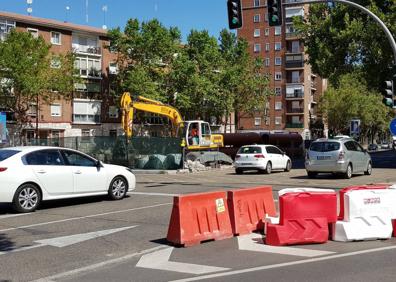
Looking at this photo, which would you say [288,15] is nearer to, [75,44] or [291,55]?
[291,55]

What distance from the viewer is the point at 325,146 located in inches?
867

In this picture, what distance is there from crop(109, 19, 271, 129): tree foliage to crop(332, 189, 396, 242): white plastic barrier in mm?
46364

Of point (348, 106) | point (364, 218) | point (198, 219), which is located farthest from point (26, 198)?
point (348, 106)

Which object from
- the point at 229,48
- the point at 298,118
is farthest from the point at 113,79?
the point at 298,118

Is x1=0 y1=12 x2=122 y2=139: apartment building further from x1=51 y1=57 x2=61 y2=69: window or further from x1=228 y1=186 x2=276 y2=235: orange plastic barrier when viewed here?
x1=228 y1=186 x2=276 y2=235: orange plastic barrier

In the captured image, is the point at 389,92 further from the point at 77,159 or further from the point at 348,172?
the point at 77,159

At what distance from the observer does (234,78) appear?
6175cm

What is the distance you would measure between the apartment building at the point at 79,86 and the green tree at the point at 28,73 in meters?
3.86

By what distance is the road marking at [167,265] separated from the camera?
694cm

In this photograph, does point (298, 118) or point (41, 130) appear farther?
point (298, 118)

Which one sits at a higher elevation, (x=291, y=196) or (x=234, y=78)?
(x=234, y=78)

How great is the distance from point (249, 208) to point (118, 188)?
5891 mm

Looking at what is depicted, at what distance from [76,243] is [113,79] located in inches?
2162

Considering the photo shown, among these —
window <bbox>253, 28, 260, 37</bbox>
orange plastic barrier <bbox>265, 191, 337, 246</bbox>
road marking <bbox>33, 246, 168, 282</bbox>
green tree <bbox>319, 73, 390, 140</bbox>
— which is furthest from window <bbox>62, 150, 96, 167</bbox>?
window <bbox>253, 28, 260, 37</bbox>
